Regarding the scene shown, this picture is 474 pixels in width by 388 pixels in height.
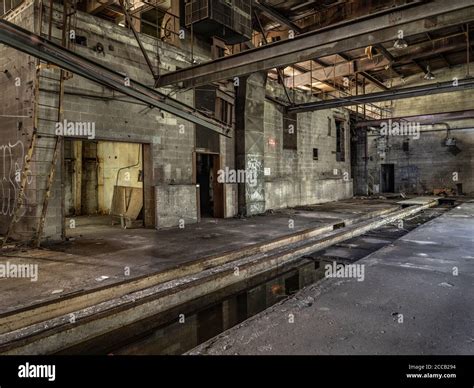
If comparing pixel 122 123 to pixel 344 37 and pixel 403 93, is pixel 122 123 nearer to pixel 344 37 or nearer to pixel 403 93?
pixel 344 37

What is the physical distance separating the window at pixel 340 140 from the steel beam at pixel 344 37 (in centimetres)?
1128

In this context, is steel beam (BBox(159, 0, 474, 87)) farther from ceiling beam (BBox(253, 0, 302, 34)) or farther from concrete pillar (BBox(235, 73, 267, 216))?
ceiling beam (BBox(253, 0, 302, 34))

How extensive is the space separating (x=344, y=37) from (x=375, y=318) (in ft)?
13.7

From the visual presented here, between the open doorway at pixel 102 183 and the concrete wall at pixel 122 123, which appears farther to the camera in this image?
the open doorway at pixel 102 183

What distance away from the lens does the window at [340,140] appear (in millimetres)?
16214

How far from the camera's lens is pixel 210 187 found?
10.5 meters

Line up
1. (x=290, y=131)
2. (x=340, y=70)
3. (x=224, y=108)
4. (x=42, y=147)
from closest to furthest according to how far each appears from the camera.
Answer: (x=42, y=147) → (x=224, y=108) → (x=290, y=131) → (x=340, y=70)

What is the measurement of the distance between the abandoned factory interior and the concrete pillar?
0.06 meters

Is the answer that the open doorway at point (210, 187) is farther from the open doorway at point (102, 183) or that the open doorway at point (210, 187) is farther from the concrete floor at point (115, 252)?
the open doorway at point (102, 183)

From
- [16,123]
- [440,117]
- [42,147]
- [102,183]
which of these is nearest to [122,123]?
[42,147]

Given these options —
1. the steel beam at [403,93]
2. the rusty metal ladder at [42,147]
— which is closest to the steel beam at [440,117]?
the steel beam at [403,93]

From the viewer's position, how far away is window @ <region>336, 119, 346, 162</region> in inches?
638
